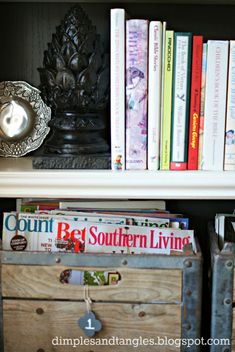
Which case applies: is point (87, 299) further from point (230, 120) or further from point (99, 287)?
point (230, 120)

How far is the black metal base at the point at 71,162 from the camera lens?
0.91 m

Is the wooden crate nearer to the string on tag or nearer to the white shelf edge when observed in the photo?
the string on tag

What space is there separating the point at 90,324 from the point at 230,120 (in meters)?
0.45

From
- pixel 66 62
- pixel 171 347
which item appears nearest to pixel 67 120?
pixel 66 62

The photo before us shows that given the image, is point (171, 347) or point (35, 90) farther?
point (35, 90)

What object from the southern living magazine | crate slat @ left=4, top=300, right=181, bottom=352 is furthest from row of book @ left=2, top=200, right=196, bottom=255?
crate slat @ left=4, top=300, right=181, bottom=352

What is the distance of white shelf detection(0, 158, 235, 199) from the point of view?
875 millimetres

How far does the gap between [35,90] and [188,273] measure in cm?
50

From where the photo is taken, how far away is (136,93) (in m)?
0.87

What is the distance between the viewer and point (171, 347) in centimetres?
91

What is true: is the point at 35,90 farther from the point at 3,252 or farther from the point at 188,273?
the point at 188,273

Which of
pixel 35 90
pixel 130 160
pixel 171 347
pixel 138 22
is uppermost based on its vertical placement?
pixel 138 22

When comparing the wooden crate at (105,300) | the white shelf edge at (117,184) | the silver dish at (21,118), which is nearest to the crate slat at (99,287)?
the wooden crate at (105,300)

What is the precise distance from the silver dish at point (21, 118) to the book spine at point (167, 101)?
0.28 m
